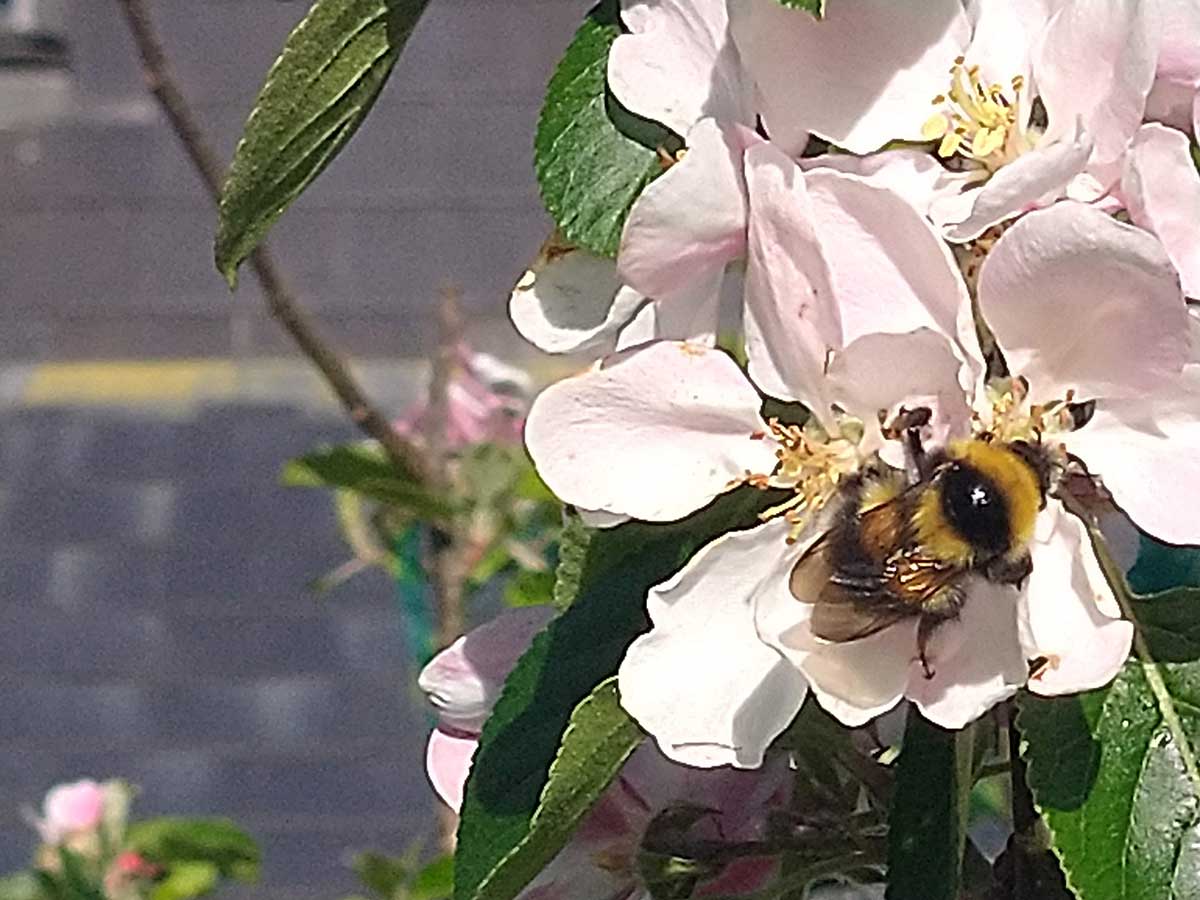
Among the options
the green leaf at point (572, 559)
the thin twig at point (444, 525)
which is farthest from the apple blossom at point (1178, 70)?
the thin twig at point (444, 525)

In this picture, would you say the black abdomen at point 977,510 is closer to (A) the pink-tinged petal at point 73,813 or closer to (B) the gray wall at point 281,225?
(A) the pink-tinged petal at point 73,813

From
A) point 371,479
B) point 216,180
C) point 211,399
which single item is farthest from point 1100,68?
point 211,399

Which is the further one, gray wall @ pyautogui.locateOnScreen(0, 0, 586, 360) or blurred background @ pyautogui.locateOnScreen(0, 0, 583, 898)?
gray wall @ pyautogui.locateOnScreen(0, 0, 586, 360)

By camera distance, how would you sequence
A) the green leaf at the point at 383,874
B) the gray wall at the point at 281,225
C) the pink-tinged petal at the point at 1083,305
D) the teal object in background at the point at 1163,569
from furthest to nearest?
1. the gray wall at the point at 281,225
2. the green leaf at the point at 383,874
3. the teal object in background at the point at 1163,569
4. the pink-tinged petal at the point at 1083,305

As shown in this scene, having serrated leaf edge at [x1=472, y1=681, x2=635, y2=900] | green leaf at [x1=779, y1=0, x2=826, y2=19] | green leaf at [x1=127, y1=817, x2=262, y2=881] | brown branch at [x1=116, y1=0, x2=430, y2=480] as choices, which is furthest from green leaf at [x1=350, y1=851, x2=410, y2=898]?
green leaf at [x1=779, y1=0, x2=826, y2=19]

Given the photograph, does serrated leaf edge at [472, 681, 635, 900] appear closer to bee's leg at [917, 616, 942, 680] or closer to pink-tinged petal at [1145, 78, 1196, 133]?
bee's leg at [917, 616, 942, 680]

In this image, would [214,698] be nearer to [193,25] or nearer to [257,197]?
[193,25]

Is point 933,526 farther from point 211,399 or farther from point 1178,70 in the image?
point 211,399
